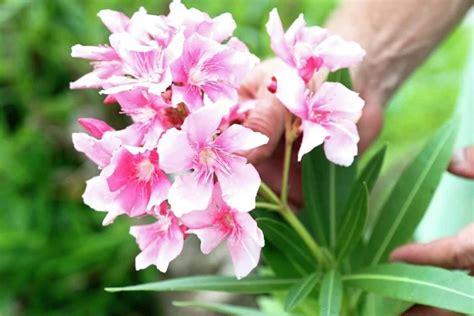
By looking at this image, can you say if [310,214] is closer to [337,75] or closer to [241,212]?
[337,75]

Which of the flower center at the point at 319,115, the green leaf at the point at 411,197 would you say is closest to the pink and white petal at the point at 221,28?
the flower center at the point at 319,115

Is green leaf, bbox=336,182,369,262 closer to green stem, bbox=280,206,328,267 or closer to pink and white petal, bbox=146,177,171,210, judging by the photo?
green stem, bbox=280,206,328,267

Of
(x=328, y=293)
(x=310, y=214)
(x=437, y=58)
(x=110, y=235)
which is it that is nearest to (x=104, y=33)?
(x=110, y=235)

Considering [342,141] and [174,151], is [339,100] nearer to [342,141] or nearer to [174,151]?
[342,141]

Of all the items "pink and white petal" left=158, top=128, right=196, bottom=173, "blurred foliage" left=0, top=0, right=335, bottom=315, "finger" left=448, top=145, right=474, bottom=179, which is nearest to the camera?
"pink and white petal" left=158, top=128, right=196, bottom=173

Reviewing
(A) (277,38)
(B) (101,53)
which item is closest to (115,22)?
(B) (101,53)

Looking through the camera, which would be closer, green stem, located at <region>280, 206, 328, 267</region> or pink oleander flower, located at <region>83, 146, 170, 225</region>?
pink oleander flower, located at <region>83, 146, 170, 225</region>

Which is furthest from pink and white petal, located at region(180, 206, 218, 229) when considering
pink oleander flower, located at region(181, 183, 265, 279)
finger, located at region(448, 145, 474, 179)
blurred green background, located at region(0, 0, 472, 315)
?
blurred green background, located at region(0, 0, 472, 315)
